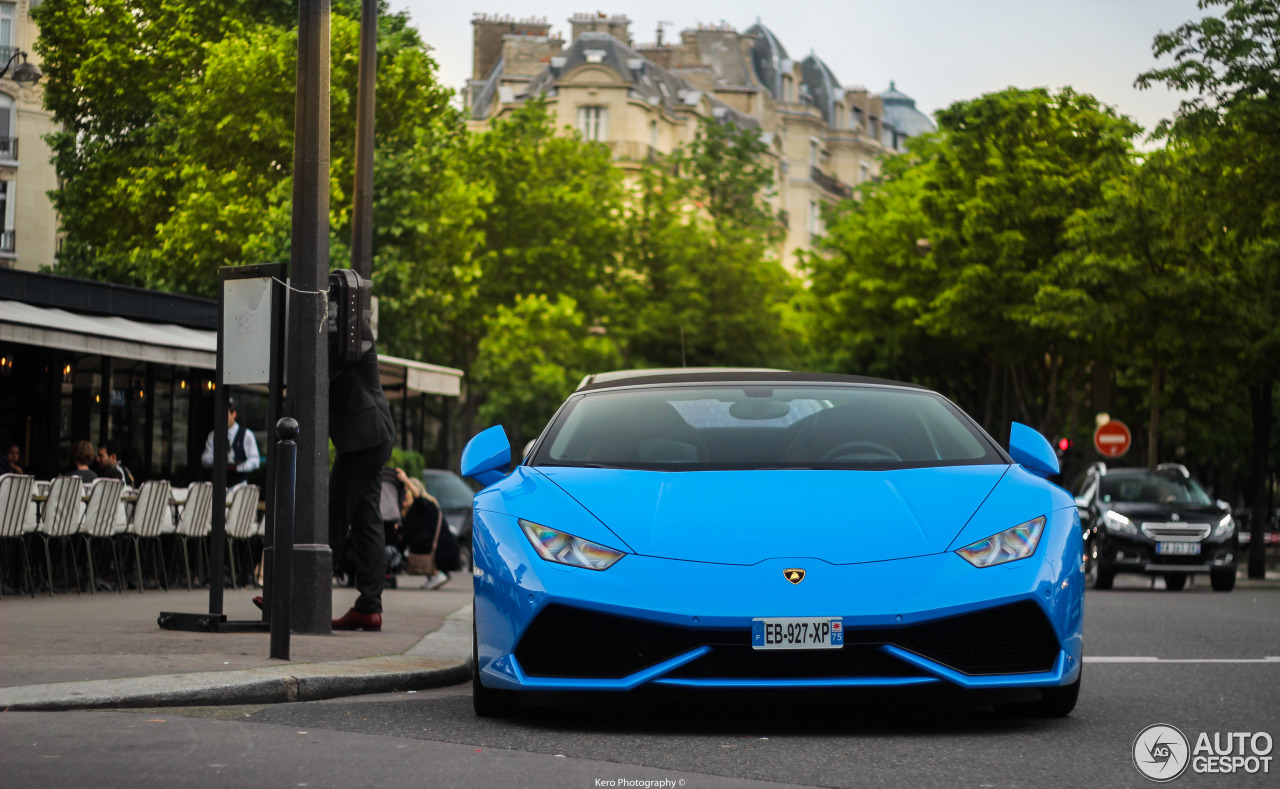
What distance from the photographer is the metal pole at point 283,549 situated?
27.2ft

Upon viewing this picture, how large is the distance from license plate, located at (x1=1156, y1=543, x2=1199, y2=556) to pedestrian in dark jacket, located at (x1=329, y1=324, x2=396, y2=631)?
14144mm

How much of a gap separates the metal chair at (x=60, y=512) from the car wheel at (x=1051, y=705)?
9630 millimetres

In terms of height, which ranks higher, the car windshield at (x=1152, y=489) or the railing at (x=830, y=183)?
the railing at (x=830, y=183)

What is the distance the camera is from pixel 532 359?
5403 centimetres

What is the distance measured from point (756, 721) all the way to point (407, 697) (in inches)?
68.1

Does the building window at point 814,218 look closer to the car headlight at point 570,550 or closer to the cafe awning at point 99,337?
the cafe awning at point 99,337

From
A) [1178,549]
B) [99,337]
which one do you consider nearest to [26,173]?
[99,337]

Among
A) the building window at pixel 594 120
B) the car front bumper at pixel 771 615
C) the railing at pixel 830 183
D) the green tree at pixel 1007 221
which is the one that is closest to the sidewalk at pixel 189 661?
the car front bumper at pixel 771 615

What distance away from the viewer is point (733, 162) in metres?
73.1

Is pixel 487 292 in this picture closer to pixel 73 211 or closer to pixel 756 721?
pixel 73 211

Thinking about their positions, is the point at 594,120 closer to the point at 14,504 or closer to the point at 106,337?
the point at 106,337

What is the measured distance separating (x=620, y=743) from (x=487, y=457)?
1744 mm

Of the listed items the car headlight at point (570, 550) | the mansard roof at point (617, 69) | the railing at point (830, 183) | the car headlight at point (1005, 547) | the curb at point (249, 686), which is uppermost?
the mansard roof at point (617, 69)

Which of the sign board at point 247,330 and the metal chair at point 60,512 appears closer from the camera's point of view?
the sign board at point 247,330
